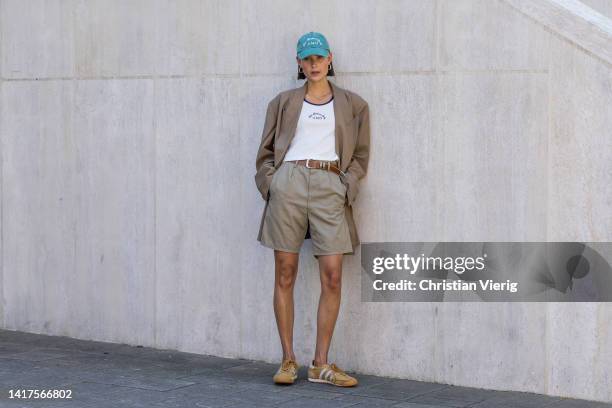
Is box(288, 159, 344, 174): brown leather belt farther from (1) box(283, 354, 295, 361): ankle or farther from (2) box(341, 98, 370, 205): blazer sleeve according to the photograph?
(1) box(283, 354, 295, 361): ankle

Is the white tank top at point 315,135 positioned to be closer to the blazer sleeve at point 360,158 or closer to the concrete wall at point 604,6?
the blazer sleeve at point 360,158

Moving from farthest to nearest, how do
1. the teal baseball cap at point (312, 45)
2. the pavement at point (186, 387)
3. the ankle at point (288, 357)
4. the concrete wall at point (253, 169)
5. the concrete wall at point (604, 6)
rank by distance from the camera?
the concrete wall at point (604, 6) → the ankle at point (288, 357) → the teal baseball cap at point (312, 45) → the concrete wall at point (253, 169) → the pavement at point (186, 387)

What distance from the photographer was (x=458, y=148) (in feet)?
23.0

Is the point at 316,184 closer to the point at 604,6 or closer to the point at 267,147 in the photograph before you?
the point at 267,147

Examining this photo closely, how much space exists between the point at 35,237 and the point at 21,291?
0.45 meters

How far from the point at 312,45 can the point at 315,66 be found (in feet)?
0.44

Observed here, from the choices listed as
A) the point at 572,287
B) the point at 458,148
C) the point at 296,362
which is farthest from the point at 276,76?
the point at 572,287

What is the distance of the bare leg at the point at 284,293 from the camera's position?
→ 7238 millimetres

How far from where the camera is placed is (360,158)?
A: 7.27 metres

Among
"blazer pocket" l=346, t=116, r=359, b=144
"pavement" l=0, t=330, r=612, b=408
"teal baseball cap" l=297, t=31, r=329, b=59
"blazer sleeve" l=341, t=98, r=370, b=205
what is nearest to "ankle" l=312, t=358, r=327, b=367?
"pavement" l=0, t=330, r=612, b=408

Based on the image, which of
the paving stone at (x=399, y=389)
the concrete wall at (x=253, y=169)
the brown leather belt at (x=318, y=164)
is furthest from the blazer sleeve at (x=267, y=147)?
the paving stone at (x=399, y=389)

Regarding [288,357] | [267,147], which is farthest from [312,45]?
[288,357]

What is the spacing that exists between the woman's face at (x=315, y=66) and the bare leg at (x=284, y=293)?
1144 millimetres

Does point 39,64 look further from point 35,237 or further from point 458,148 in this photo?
point 458,148
